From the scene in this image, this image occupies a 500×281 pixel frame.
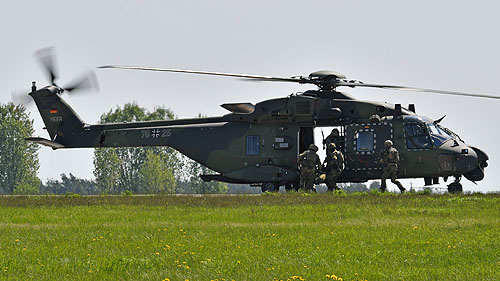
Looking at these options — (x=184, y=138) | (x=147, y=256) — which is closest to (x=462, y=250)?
(x=147, y=256)

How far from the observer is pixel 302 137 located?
3241cm

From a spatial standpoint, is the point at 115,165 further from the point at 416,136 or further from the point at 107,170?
the point at 416,136

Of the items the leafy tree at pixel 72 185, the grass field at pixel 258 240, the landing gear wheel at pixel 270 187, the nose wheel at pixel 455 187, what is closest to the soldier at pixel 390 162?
the nose wheel at pixel 455 187

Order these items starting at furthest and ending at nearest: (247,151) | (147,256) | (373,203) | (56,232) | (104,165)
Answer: (104,165)
(247,151)
(373,203)
(56,232)
(147,256)

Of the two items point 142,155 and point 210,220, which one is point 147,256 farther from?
point 142,155

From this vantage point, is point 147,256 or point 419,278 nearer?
point 419,278

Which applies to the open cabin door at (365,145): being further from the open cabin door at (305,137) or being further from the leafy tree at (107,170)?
the leafy tree at (107,170)

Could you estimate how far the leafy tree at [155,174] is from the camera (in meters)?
81.3

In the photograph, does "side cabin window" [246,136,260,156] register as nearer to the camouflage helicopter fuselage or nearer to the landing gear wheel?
the camouflage helicopter fuselage

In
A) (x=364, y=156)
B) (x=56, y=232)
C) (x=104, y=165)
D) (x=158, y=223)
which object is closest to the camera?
(x=56, y=232)

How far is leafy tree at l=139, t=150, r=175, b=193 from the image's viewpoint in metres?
81.3

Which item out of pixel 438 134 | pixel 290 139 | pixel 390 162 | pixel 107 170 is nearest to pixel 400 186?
pixel 390 162

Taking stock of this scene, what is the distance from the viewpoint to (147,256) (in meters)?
13.5

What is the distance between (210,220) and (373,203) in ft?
19.3
